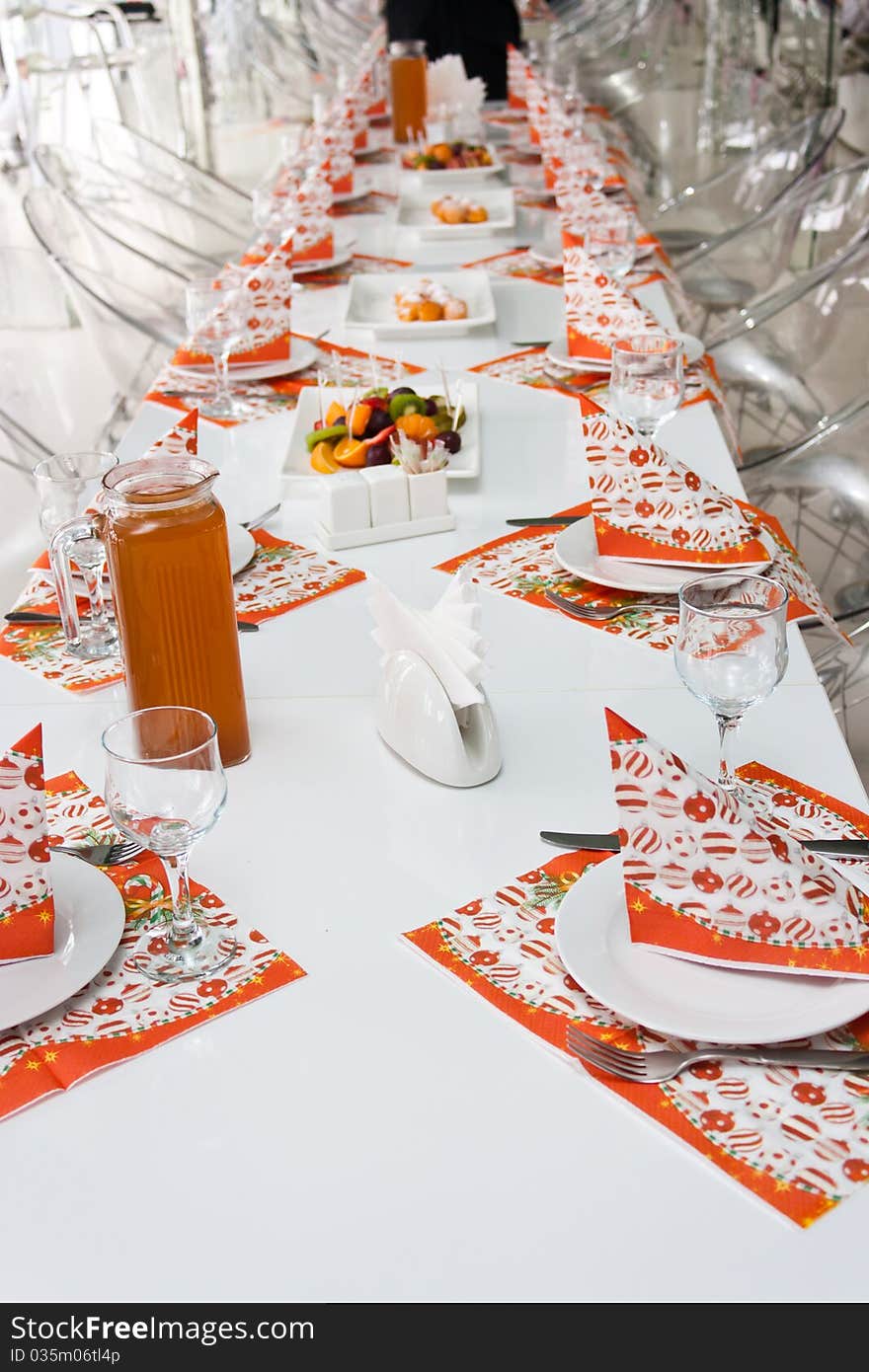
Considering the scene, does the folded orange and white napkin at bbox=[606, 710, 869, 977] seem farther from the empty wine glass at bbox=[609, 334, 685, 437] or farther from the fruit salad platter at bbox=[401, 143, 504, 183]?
the fruit salad platter at bbox=[401, 143, 504, 183]

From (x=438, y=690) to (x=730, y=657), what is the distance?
25cm

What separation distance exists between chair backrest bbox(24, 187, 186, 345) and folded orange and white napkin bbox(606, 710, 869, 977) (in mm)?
2782

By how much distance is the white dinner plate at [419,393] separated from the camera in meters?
1.94

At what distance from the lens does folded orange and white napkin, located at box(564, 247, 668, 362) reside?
7.50 feet

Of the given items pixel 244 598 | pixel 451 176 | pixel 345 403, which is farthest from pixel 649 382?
pixel 451 176

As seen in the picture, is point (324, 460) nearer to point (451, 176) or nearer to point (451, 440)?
point (451, 440)

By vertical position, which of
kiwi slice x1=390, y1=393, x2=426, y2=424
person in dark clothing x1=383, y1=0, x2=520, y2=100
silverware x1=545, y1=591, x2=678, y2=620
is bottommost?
silverware x1=545, y1=591, x2=678, y2=620

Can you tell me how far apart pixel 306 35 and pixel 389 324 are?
9.85 metres

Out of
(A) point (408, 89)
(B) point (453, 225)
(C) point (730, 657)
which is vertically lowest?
(C) point (730, 657)

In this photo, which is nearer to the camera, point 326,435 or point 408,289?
point 326,435

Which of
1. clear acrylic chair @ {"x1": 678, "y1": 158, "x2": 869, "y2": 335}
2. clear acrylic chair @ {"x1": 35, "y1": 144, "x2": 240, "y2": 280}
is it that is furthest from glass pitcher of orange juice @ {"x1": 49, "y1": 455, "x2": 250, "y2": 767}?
clear acrylic chair @ {"x1": 35, "y1": 144, "x2": 240, "y2": 280}

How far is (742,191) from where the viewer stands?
501 centimetres

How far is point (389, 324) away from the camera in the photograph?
8.69ft
